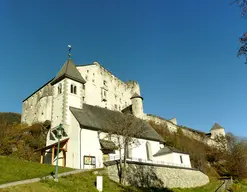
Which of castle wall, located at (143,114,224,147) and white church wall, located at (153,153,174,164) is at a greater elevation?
castle wall, located at (143,114,224,147)

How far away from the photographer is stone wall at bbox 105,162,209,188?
26052mm

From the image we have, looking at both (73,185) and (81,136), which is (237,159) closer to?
(81,136)

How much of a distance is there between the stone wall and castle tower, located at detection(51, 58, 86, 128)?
417 inches

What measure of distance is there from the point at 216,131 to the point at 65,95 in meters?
60.9

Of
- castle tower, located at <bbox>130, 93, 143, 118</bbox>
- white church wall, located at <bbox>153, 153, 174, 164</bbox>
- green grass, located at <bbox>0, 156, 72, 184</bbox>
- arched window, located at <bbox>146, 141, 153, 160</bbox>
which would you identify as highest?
castle tower, located at <bbox>130, 93, 143, 118</bbox>

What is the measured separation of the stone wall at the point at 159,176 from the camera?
26.1 meters

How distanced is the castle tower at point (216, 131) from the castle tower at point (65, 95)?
56.2m

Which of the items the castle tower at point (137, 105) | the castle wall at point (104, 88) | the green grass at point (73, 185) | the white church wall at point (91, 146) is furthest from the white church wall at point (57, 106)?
the castle wall at point (104, 88)

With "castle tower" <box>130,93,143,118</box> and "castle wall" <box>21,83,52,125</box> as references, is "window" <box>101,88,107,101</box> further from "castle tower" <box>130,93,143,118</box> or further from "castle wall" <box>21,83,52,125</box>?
"castle wall" <box>21,83,52,125</box>

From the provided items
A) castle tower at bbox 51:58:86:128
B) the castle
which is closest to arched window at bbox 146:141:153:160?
the castle

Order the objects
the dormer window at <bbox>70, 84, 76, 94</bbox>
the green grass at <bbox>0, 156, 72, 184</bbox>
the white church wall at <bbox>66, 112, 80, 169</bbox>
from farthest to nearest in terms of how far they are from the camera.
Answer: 1. the dormer window at <bbox>70, 84, 76, 94</bbox>
2. the white church wall at <bbox>66, 112, 80, 169</bbox>
3. the green grass at <bbox>0, 156, 72, 184</bbox>

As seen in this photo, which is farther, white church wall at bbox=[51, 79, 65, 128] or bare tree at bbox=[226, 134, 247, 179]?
bare tree at bbox=[226, 134, 247, 179]

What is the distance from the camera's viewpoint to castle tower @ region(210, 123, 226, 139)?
254 ft

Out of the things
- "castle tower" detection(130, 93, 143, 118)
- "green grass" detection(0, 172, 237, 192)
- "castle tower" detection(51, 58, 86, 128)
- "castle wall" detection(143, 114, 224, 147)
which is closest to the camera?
"green grass" detection(0, 172, 237, 192)
